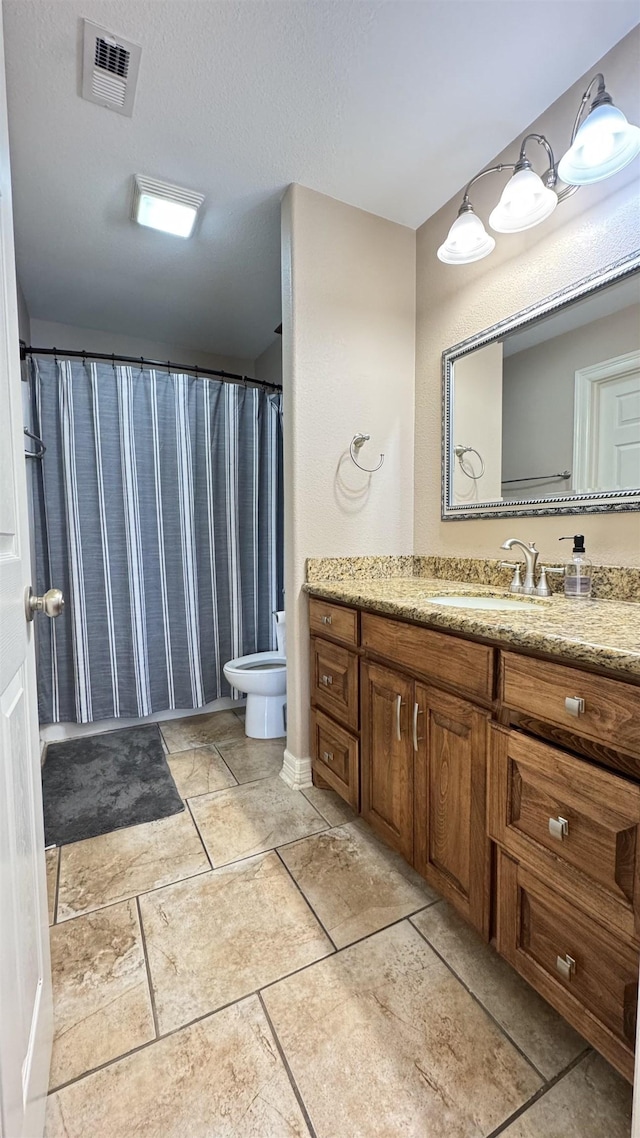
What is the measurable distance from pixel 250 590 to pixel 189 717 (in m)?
0.81

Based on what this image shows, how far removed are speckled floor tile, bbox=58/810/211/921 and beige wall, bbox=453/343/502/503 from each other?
1.63m

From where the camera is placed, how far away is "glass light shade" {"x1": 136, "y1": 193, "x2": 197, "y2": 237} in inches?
71.2

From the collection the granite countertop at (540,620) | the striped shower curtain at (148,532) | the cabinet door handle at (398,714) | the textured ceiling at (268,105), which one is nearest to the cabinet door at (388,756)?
the cabinet door handle at (398,714)

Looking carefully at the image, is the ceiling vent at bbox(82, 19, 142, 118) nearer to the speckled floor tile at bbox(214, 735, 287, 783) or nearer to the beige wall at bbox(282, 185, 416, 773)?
the beige wall at bbox(282, 185, 416, 773)

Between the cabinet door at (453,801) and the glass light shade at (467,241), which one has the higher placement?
the glass light shade at (467,241)

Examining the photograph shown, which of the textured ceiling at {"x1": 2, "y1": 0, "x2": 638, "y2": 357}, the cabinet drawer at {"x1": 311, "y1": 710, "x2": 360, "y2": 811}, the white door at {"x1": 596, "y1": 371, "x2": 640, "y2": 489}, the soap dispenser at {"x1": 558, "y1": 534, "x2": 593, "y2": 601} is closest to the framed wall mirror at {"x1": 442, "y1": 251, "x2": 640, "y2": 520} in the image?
the white door at {"x1": 596, "y1": 371, "x2": 640, "y2": 489}

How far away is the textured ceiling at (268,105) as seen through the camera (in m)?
1.21

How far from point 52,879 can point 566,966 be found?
1411 millimetres

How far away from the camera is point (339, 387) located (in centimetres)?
189

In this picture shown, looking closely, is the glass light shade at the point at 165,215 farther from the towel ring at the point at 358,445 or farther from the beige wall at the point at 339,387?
the towel ring at the point at 358,445

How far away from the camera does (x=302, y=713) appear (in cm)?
192

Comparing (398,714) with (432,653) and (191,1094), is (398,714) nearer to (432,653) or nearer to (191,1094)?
(432,653)

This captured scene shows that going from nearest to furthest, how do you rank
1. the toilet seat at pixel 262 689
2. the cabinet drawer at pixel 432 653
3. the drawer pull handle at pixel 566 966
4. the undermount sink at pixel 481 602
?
the drawer pull handle at pixel 566 966 < the cabinet drawer at pixel 432 653 < the undermount sink at pixel 481 602 < the toilet seat at pixel 262 689

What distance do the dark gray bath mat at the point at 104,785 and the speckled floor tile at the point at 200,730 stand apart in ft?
0.25
